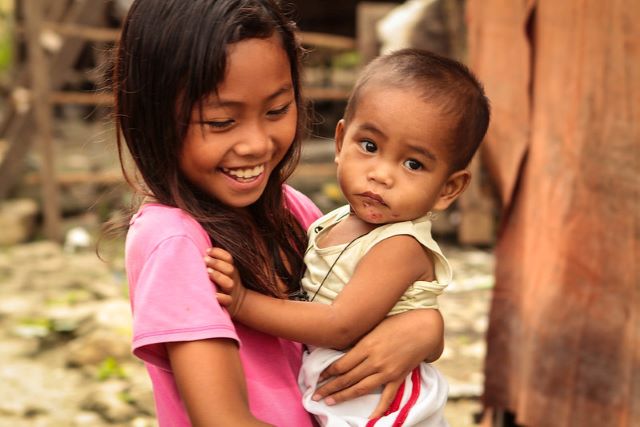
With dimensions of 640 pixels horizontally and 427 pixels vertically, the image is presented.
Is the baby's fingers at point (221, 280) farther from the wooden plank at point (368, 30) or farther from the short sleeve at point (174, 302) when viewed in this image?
the wooden plank at point (368, 30)

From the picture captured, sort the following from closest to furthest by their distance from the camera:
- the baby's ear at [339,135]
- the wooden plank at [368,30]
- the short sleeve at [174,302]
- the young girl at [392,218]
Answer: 1. the short sleeve at [174,302]
2. the young girl at [392,218]
3. the baby's ear at [339,135]
4. the wooden plank at [368,30]

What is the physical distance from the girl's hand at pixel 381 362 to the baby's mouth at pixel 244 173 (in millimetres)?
385

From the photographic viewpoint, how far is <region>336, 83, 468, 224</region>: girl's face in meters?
1.63

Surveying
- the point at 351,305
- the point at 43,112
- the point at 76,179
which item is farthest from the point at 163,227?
the point at 76,179

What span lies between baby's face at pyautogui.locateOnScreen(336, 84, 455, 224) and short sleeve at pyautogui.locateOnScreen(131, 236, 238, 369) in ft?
1.36

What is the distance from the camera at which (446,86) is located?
1656mm

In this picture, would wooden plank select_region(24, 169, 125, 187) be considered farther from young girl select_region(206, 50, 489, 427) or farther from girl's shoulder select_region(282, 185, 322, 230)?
young girl select_region(206, 50, 489, 427)

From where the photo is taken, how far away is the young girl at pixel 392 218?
157 centimetres

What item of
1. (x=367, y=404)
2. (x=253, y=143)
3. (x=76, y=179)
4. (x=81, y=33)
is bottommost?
(x=76, y=179)

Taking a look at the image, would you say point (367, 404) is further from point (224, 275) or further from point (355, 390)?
point (224, 275)

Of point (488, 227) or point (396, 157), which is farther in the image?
point (488, 227)

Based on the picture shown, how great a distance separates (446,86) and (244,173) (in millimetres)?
454

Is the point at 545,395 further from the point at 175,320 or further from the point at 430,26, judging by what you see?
the point at 430,26

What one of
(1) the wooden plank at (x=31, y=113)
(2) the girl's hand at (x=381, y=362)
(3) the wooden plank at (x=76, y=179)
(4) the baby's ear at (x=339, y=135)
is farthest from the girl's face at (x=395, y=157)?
(1) the wooden plank at (x=31, y=113)
